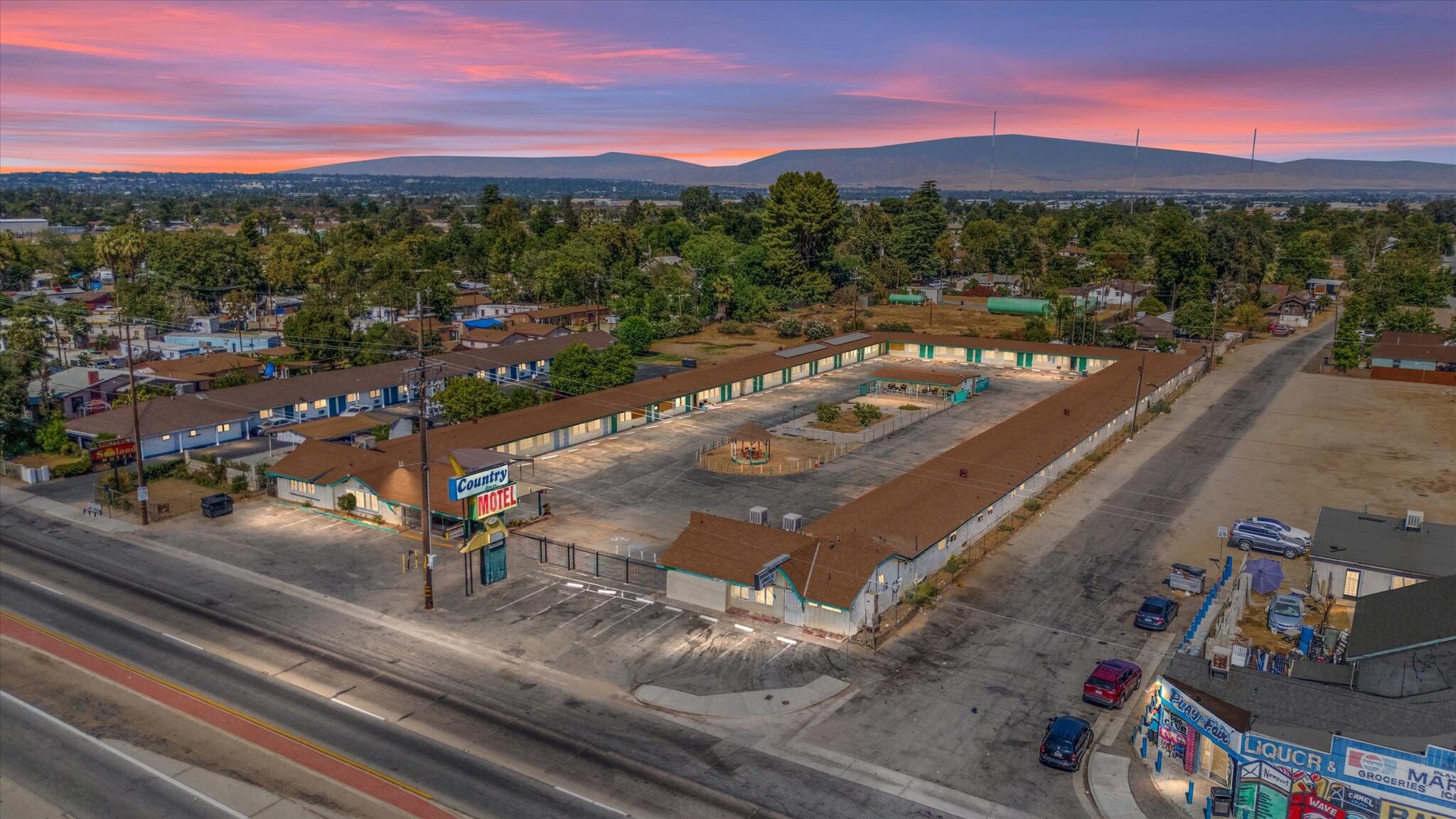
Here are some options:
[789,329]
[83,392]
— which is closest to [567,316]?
[789,329]

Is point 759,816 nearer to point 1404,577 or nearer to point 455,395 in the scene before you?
point 1404,577

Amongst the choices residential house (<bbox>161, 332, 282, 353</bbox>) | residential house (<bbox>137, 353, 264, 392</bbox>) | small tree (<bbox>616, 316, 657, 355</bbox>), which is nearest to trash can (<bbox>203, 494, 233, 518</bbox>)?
residential house (<bbox>137, 353, 264, 392</bbox>)

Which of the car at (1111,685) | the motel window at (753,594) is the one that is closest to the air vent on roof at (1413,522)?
the car at (1111,685)

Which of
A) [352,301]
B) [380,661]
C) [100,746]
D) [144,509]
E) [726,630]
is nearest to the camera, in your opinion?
[100,746]

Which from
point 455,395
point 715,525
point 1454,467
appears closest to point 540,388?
point 455,395

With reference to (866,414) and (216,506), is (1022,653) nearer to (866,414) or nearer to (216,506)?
(866,414)

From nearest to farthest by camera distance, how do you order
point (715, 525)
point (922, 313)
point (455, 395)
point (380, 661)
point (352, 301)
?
point (380, 661), point (715, 525), point (455, 395), point (352, 301), point (922, 313)

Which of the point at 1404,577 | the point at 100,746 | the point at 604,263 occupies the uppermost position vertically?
the point at 604,263
